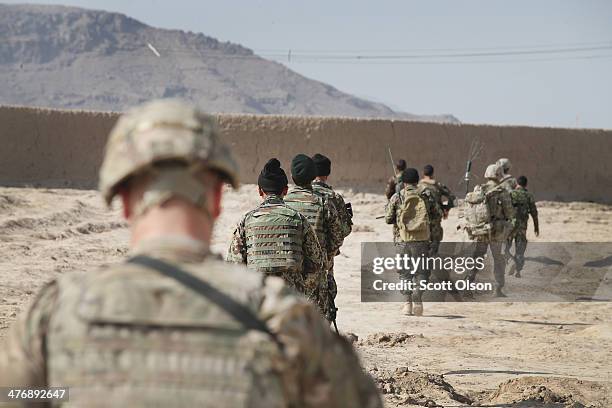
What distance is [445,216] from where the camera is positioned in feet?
38.2

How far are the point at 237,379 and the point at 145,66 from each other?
14993cm

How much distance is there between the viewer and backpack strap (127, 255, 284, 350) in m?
1.90

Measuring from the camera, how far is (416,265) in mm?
11047

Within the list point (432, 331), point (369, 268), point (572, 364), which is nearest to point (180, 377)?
point (572, 364)

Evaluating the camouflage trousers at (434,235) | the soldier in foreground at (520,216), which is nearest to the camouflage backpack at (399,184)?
the camouflage trousers at (434,235)

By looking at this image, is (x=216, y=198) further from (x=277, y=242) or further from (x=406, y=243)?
(x=406, y=243)


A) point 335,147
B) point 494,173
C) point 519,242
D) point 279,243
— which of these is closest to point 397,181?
point 494,173

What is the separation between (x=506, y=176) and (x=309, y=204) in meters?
7.27

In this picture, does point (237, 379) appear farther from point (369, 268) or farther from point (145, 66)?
point (145, 66)

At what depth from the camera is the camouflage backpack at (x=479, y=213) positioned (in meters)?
11.8

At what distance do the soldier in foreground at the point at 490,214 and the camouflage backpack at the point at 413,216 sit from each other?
137 cm

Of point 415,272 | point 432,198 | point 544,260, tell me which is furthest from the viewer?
point 544,260

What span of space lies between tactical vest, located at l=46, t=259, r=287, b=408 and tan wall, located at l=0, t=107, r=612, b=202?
70.9ft

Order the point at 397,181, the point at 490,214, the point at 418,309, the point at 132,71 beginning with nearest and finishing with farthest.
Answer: the point at 418,309 → the point at 490,214 → the point at 397,181 → the point at 132,71
